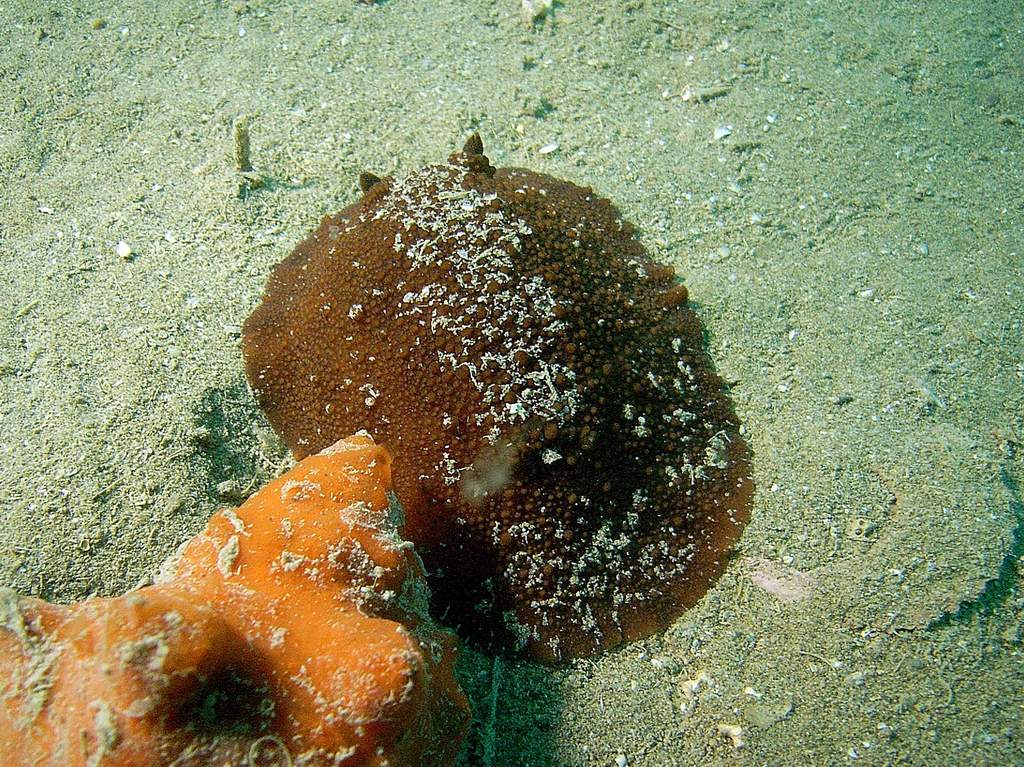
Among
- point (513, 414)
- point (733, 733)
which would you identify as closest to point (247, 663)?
point (513, 414)

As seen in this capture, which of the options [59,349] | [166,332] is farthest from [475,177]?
[59,349]

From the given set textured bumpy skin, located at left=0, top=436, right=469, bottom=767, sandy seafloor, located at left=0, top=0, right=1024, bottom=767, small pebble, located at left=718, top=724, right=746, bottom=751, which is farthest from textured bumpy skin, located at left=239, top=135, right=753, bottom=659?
textured bumpy skin, located at left=0, top=436, right=469, bottom=767

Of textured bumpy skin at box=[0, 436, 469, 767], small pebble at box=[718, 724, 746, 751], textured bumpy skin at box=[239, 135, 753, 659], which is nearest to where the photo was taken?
textured bumpy skin at box=[0, 436, 469, 767]

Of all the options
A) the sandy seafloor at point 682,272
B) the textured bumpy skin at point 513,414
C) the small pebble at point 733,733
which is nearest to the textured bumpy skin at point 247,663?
the textured bumpy skin at point 513,414

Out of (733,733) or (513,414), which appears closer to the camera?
(733,733)

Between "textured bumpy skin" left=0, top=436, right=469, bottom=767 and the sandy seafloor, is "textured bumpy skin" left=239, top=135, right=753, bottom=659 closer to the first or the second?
the sandy seafloor

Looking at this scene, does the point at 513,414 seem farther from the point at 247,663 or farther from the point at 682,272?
the point at 682,272
